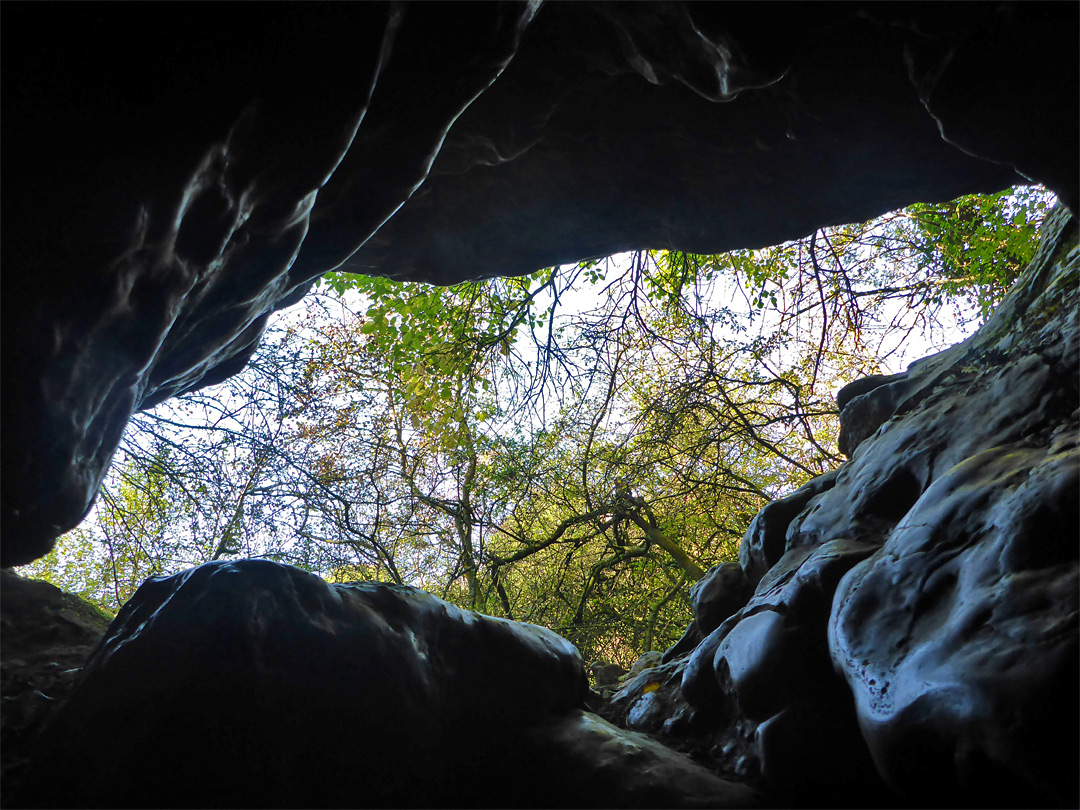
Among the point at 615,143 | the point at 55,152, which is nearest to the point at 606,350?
the point at 615,143

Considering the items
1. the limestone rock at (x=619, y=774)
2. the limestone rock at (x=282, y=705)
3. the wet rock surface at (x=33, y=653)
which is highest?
the wet rock surface at (x=33, y=653)

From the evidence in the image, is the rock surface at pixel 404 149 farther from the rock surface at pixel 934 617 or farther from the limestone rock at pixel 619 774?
the limestone rock at pixel 619 774

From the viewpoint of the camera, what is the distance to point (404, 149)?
124 inches

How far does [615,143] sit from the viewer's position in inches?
175

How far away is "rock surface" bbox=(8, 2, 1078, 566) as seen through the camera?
5.90 feet

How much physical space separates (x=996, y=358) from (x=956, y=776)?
2809 millimetres

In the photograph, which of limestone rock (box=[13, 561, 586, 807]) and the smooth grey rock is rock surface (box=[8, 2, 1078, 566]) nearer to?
limestone rock (box=[13, 561, 586, 807])

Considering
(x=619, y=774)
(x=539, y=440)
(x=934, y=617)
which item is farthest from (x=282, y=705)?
(x=539, y=440)

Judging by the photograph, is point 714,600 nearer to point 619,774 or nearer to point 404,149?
point 619,774

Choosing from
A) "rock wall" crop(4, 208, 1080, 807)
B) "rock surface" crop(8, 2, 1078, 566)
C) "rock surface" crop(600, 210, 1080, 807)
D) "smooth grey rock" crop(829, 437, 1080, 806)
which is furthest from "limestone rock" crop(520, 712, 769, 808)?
"rock surface" crop(8, 2, 1078, 566)

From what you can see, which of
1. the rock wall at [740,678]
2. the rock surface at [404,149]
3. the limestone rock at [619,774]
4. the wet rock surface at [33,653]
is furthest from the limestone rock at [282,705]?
the rock surface at [404,149]

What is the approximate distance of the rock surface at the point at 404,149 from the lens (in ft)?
5.90

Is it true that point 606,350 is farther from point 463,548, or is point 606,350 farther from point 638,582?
point 638,582

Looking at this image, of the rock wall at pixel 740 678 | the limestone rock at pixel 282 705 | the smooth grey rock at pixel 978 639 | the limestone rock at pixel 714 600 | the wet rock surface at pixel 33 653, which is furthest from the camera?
the limestone rock at pixel 714 600
